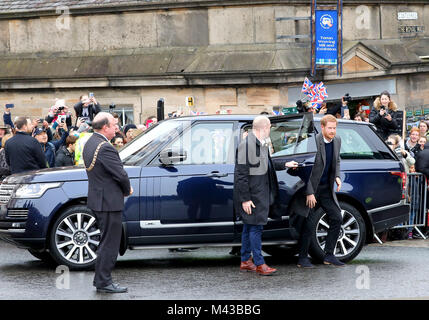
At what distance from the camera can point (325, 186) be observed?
10.9 meters

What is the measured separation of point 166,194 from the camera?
10.6m

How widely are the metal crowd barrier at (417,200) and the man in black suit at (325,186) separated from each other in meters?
4.01

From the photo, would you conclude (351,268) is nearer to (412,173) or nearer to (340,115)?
(412,173)

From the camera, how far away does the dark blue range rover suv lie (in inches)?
417

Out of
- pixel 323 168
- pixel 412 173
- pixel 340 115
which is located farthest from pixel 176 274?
pixel 340 115

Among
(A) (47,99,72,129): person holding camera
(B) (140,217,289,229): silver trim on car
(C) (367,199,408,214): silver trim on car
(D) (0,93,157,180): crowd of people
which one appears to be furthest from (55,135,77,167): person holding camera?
(C) (367,199,408,214): silver trim on car

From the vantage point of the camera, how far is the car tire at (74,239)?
10.6 meters

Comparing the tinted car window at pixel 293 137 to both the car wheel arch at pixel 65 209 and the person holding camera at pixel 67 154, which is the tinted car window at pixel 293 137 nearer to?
the car wheel arch at pixel 65 209

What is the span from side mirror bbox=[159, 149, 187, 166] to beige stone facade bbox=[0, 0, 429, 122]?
448 inches

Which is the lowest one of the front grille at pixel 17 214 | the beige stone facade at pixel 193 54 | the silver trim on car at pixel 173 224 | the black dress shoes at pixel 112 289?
the black dress shoes at pixel 112 289

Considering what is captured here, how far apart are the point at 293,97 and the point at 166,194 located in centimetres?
1235

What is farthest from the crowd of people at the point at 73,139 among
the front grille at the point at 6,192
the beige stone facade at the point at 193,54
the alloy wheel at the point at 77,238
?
the beige stone facade at the point at 193,54

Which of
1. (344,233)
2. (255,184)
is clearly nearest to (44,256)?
(255,184)

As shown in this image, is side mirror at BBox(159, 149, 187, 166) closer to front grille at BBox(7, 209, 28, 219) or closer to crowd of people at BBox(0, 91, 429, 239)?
front grille at BBox(7, 209, 28, 219)
